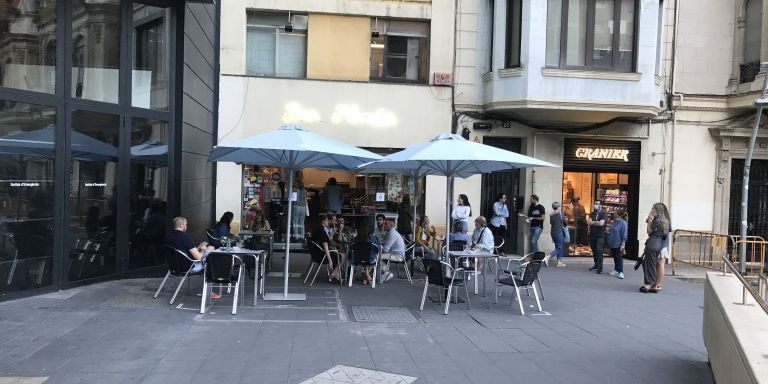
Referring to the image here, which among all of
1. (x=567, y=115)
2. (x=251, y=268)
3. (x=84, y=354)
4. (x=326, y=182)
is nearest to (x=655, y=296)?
(x=567, y=115)

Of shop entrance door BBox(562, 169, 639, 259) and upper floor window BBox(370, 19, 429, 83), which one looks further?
shop entrance door BBox(562, 169, 639, 259)

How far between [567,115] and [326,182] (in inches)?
249

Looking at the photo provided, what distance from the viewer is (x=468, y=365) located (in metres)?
5.82

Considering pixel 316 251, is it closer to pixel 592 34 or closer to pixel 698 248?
pixel 592 34

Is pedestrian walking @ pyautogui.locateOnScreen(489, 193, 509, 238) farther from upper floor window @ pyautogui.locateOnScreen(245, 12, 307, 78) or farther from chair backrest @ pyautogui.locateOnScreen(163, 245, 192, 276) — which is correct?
chair backrest @ pyautogui.locateOnScreen(163, 245, 192, 276)

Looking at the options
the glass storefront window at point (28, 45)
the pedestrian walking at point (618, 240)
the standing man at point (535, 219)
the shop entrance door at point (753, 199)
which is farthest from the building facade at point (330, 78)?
the shop entrance door at point (753, 199)

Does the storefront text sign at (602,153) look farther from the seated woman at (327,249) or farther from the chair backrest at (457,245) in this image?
the seated woman at (327,249)

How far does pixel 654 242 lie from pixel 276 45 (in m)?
9.79

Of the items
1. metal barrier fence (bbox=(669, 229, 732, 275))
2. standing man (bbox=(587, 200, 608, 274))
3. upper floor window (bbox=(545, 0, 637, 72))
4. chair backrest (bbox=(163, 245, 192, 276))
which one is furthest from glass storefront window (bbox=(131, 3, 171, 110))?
metal barrier fence (bbox=(669, 229, 732, 275))

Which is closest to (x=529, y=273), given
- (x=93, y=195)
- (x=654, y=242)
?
(x=654, y=242)

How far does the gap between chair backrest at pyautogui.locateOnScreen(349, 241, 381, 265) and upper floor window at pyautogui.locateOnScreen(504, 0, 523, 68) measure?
6.81m

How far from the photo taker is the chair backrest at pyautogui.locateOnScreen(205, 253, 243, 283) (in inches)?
311

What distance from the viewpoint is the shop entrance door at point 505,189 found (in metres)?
15.4

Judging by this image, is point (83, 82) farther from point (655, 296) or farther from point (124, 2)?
point (655, 296)
